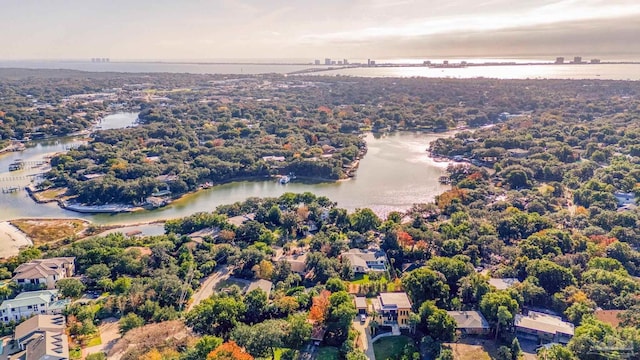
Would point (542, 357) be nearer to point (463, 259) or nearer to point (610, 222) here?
point (463, 259)

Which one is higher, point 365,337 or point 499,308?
point 499,308

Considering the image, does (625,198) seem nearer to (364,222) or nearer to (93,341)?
(364,222)

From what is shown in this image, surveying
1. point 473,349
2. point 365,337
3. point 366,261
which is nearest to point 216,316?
point 365,337

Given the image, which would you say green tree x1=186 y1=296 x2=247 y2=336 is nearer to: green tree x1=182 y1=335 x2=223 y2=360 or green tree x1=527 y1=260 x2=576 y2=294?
Answer: green tree x1=182 y1=335 x2=223 y2=360

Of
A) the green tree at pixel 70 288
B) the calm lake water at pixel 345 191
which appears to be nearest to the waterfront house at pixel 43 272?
the green tree at pixel 70 288

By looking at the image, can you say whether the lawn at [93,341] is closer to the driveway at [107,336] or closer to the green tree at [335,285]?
the driveway at [107,336]

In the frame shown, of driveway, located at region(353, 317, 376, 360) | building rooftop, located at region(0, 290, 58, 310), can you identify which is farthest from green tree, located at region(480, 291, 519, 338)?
building rooftop, located at region(0, 290, 58, 310)
